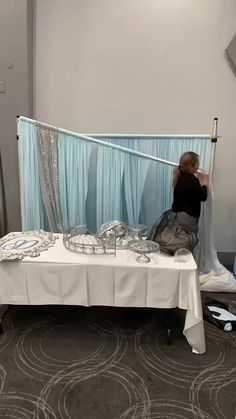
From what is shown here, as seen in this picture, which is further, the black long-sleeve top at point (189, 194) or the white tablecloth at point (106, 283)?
the black long-sleeve top at point (189, 194)

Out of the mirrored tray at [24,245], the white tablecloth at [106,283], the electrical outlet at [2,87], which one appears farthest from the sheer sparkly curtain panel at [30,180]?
the white tablecloth at [106,283]

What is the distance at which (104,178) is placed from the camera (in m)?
2.88

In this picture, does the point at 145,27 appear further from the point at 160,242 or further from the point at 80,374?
the point at 80,374

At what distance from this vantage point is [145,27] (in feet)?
10.2

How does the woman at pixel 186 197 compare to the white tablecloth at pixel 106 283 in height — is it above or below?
above

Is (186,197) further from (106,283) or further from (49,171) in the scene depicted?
(49,171)

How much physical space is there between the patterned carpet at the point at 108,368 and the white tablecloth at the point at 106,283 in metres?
0.22

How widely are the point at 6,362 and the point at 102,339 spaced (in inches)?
24.3

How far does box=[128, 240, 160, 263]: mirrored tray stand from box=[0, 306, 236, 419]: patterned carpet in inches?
22.7


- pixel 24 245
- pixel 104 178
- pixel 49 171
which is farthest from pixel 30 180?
pixel 24 245

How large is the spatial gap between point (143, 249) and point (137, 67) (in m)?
1.92

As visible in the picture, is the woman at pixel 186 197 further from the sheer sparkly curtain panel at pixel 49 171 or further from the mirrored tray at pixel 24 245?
the sheer sparkly curtain panel at pixel 49 171

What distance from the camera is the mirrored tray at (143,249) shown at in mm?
2121

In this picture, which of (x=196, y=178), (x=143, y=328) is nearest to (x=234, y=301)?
(x=143, y=328)
